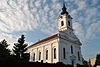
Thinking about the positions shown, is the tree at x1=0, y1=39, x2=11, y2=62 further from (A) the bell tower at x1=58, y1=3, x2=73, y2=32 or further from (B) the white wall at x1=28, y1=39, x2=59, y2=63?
(A) the bell tower at x1=58, y1=3, x2=73, y2=32

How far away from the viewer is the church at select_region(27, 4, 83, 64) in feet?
127

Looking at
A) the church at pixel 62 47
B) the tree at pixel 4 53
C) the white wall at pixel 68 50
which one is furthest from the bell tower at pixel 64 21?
the tree at pixel 4 53

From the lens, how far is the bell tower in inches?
1756

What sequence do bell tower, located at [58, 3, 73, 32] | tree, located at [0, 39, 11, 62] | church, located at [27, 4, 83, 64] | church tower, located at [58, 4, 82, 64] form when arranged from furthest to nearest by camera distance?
bell tower, located at [58, 3, 73, 32] < church tower, located at [58, 4, 82, 64] < church, located at [27, 4, 83, 64] < tree, located at [0, 39, 11, 62]

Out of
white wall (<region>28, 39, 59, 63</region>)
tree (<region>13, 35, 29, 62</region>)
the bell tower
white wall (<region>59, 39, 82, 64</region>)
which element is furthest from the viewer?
the bell tower

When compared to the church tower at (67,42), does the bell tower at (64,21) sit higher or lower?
higher

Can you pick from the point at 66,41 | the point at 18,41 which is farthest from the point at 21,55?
Answer: the point at 66,41

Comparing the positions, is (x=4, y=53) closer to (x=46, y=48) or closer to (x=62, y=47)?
(x=46, y=48)

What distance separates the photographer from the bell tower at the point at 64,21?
4461 cm

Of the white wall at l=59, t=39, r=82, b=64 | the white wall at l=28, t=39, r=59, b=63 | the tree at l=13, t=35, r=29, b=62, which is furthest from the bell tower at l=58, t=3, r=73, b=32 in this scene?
the tree at l=13, t=35, r=29, b=62

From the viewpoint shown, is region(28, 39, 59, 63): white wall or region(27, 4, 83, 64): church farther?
region(28, 39, 59, 63): white wall

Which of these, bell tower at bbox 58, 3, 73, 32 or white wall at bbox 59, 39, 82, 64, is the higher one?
bell tower at bbox 58, 3, 73, 32

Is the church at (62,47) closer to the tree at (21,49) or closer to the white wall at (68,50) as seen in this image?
the white wall at (68,50)

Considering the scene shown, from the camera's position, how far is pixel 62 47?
39.1m
